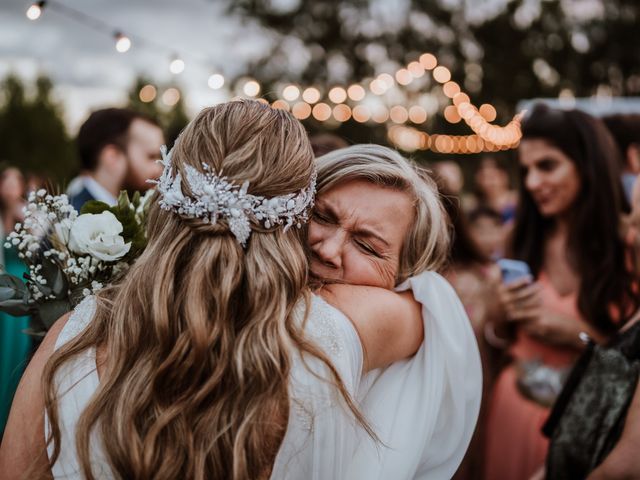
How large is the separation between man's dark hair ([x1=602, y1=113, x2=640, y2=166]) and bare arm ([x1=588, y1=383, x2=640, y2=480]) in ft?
9.06

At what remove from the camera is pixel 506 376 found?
3773 mm

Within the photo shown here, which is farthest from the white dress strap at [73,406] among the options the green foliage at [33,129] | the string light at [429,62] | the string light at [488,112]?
the green foliage at [33,129]

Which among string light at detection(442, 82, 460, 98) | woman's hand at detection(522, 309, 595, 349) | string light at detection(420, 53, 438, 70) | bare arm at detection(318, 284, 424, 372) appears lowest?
woman's hand at detection(522, 309, 595, 349)

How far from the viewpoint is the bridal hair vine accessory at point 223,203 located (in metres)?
1.52

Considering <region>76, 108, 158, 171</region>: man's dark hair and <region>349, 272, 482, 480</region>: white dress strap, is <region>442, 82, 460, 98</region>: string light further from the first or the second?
<region>349, 272, 482, 480</region>: white dress strap

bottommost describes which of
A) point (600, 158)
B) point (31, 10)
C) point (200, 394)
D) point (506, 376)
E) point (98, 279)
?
point (506, 376)

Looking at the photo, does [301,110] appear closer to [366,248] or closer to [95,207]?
[95,207]

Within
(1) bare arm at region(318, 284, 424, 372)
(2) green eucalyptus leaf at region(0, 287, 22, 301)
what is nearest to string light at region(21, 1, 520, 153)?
(1) bare arm at region(318, 284, 424, 372)

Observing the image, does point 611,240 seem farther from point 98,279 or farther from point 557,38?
point 557,38

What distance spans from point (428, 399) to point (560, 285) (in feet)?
6.54

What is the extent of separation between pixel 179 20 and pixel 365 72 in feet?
31.4

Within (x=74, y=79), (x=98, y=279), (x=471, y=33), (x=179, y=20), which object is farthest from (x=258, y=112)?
(x=74, y=79)

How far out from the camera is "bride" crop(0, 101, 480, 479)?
1.48 m

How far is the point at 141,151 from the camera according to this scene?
4.55 m
